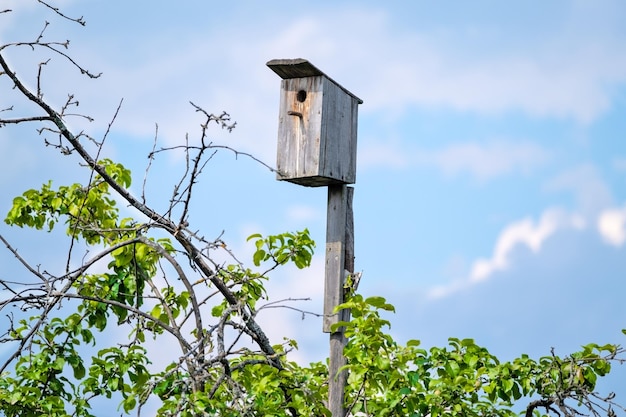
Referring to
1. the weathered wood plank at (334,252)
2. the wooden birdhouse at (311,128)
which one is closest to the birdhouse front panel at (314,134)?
the wooden birdhouse at (311,128)

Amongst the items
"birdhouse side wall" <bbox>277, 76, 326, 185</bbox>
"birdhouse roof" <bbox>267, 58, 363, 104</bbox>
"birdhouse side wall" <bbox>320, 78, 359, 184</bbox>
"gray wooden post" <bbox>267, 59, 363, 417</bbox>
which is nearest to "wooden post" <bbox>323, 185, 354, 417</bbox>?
"gray wooden post" <bbox>267, 59, 363, 417</bbox>

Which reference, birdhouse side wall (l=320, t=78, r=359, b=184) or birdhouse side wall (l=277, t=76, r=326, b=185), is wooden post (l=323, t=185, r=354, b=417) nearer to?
birdhouse side wall (l=320, t=78, r=359, b=184)

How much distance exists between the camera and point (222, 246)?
389cm

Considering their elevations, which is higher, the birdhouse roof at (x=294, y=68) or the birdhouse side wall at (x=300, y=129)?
the birdhouse roof at (x=294, y=68)

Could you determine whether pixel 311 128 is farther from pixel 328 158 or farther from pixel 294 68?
pixel 294 68

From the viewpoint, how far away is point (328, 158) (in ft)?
15.1

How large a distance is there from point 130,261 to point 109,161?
0.63 metres

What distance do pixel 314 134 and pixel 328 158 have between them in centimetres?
15

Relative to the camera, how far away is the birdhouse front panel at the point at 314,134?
4.59 metres

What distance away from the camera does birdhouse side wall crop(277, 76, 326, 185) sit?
459cm

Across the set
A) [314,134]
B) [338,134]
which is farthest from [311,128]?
[338,134]

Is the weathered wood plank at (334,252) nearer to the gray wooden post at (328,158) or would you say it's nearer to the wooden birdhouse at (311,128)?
the gray wooden post at (328,158)

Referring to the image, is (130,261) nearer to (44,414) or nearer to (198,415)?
(44,414)

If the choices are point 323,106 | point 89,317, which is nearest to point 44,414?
point 89,317
